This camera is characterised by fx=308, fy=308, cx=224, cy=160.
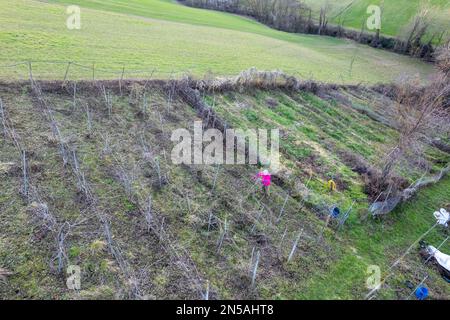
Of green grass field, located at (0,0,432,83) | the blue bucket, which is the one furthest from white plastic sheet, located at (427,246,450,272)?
green grass field, located at (0,0,432,83)

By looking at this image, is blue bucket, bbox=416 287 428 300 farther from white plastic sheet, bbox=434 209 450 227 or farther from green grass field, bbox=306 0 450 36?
green grass field, bbox=306 0 450 36

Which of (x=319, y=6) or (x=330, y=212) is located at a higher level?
(x=319, y=6)

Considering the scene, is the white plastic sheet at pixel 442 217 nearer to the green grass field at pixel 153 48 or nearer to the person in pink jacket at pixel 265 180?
the person in pink jacket at pixel 265 180

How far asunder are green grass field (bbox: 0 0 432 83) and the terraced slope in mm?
3207

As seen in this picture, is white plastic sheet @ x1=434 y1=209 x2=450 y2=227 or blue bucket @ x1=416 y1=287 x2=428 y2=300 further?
white plastic sheet @ x1=434 y1=209 x2=450 y2=227

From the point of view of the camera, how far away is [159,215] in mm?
8266

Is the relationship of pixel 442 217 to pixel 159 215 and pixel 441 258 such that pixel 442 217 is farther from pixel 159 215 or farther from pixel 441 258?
pixel 159 215

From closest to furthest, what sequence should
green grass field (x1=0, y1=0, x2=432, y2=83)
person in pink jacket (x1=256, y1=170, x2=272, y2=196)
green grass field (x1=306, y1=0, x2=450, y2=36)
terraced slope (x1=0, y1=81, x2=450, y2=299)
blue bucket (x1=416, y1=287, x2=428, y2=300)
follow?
terraced slope (x1=0, y1=81, x2=450, y2=299), blue bucket (x1=416, y1=287, x2=428, y2=300), person in pink jacket (x1=256, y1=170, x2=272, y2=196), green grass field (x1=0, y1=0, x2=432, y2=83), green grass field (x1=306, y1=0, x2=450, y2=36)

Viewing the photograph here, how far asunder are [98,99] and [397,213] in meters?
12.0

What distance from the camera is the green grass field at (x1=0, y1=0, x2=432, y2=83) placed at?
14445 millimetres

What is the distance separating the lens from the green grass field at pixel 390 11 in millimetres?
40969
